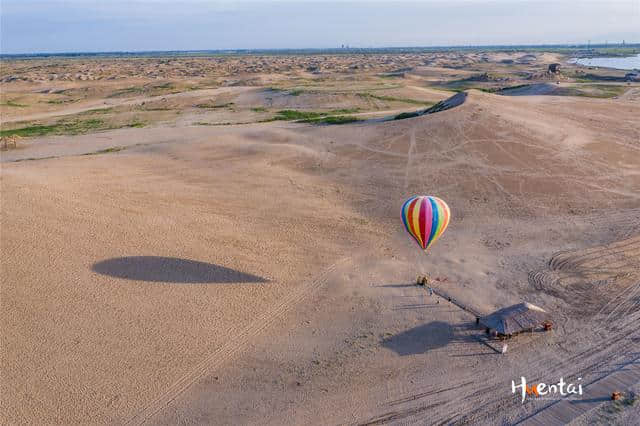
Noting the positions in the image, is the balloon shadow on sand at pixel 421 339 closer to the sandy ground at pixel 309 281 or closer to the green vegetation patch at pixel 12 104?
the sandy ground at pixel 309 281

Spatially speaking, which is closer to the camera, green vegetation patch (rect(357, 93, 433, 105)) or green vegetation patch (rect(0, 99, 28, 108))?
green vegetation patch (rect(357, 93, 433, 105))

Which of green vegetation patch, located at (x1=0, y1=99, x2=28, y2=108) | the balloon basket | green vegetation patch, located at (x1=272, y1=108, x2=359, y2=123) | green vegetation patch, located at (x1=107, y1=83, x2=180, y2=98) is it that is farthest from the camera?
green vegetation patch, located at (x1=107, y1=83, x2=180, y2=98)

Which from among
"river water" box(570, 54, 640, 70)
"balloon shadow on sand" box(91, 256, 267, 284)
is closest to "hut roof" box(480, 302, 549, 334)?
"balloon shadow on sand" box(91, 256, 267, 284)

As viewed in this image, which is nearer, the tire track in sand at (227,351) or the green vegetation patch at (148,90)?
the tire track in sand at (227,351)

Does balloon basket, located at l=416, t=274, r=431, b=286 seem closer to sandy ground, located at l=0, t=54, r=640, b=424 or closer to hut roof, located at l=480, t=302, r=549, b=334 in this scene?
sandy ground, located at l=0, t=54, r=640, b=424

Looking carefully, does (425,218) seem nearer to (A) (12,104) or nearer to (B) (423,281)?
(B) (423,281)

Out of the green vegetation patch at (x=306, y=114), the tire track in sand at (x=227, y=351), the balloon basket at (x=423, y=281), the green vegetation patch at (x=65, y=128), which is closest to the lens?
the tire track in sand at (x=227, y=351)

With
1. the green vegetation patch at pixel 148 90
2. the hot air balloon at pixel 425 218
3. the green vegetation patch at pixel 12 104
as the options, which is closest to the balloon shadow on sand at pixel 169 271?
the hot air balloon at pixel 425 218
